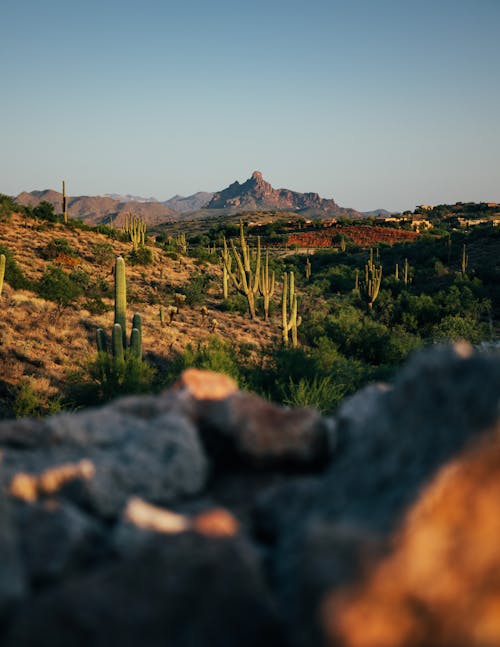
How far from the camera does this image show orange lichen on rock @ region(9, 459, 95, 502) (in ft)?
7.29

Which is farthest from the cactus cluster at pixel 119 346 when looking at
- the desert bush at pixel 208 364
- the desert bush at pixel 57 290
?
the desert bush at pixel 57 290

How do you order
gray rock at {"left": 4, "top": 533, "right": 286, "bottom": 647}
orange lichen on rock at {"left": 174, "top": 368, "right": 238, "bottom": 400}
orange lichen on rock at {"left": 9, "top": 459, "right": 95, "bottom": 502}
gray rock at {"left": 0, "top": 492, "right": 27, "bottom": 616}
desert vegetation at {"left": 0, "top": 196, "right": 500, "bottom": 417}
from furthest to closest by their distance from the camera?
desert vegetation at {"left": 0, "top": 196, "right": 500, "bottom": 417}, orange lichen on rock at {"left": 174, "top": 368, "right": 238, "bottom": 400}, orange lichen on rock at {"left": 9, "top": 459, "right": 95, "bottom": 502}, gray rock at {"left": 0, "top": 492, "right": 27, "bottom": 616}, gray rock at {"left": 4, "top": 533, "right": 286, "bottom": 647}

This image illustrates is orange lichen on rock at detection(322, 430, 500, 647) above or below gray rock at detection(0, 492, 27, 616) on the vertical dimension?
above

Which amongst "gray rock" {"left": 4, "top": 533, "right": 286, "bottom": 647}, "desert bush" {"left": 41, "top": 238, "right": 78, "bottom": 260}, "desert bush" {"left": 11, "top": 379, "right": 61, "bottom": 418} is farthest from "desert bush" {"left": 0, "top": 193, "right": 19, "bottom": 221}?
"gray rock" {"left": 4, "top": 533, "right": 286, "bottom": 647}

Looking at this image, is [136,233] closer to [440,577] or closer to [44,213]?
[44,213]

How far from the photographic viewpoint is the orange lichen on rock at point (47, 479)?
2221mm

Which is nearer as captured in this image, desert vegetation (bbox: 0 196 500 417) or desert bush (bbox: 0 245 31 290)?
desert vegetation (bbox: 0 196 500 417)

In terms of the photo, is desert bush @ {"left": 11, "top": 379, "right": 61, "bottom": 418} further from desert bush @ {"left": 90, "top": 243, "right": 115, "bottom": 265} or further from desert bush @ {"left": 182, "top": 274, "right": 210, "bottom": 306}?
desert bush @ {"left": 90, "top": 243, "right": 115, "bottom": 265}

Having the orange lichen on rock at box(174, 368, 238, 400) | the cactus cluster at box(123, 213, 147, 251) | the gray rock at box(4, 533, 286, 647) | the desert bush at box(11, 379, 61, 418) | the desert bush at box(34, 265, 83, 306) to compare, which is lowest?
the desert bush at box(11, 379, 61, 418)

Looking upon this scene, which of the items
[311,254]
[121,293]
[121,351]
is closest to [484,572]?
[121,351]

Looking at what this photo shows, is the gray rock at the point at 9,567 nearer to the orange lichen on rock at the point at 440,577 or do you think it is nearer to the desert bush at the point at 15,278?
the orange lichen on rock at the point at 440,577

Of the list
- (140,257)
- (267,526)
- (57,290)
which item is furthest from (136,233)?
(267,526)

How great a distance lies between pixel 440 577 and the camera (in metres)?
1.51

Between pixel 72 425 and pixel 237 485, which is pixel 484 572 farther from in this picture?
pixel 72 425
